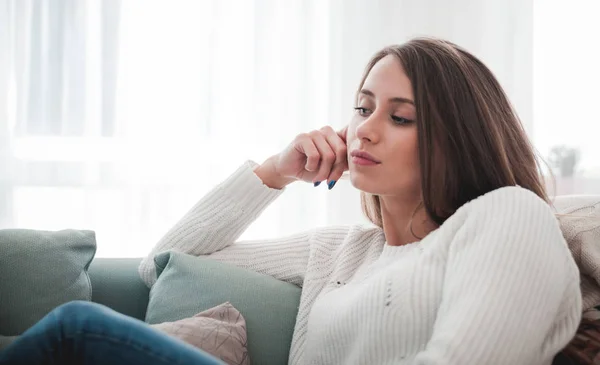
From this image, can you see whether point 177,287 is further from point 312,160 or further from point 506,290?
point 506,290

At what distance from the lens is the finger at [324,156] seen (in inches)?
69.6

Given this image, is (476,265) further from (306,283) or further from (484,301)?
(306,283)

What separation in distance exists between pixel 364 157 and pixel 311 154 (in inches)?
10.5

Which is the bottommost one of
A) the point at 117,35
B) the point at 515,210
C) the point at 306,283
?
the point at 306,283

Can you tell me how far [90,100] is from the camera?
3.28 meters

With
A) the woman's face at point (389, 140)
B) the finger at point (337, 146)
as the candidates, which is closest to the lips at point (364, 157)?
the woman's face at point (389, 140)

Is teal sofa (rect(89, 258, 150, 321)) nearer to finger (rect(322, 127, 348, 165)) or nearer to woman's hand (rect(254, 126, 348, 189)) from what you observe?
woman's hand (rect(254, 126, 348, 189))

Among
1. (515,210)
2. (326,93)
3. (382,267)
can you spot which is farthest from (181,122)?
(515,210)

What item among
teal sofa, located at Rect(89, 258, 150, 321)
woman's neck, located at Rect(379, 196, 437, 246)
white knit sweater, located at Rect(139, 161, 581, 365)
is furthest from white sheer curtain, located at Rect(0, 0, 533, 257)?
woman's neck, located at Rect(379, 196, 437, 246)

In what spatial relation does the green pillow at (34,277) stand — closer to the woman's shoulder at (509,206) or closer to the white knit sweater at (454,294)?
the white knit sweater at (454,294)

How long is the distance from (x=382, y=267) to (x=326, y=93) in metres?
2.00

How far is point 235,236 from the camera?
1.93 meters

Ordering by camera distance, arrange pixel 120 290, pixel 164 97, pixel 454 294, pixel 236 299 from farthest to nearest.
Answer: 1. pixel 164 97
2. pixel 120 290
3. pixel 236 299
4. pixel 454 294

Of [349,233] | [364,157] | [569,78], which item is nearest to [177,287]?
[349,233]
